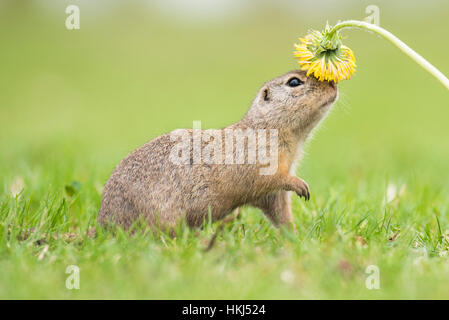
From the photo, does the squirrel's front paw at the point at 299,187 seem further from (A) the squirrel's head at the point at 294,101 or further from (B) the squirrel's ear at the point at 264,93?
(B) the squirrel's ear at the point at 264,93

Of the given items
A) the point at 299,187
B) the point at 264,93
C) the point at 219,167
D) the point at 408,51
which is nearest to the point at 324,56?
the point at 408,51

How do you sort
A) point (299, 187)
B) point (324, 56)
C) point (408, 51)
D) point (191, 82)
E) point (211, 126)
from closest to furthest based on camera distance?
point (408, 51), point (324, 56), point (299, 187), point (211, 126), point (191, 82)

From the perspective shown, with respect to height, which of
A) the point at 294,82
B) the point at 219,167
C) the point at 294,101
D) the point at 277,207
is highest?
the point at 294,82

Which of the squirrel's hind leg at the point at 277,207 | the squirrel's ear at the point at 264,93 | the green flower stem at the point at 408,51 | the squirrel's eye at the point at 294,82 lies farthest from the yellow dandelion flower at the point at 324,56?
the squirrel's hind leg at the point at 277,207

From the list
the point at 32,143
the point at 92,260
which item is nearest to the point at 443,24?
the point at 32,143

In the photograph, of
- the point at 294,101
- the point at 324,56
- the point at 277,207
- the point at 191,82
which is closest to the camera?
the point at 324,56

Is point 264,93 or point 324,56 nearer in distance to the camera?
point 324,56

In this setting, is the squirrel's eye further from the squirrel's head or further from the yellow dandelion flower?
the yellow dandelion flower

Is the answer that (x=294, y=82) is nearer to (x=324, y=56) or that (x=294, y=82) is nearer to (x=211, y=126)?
(x=324, y=56)
